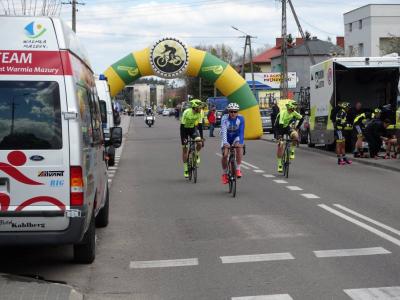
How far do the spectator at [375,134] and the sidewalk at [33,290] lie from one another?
16.1 m

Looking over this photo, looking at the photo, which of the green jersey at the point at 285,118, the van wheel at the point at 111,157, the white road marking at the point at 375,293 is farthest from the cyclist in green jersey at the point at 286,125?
the white road marking at the point at 375,293

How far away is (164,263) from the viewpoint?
7461 mm

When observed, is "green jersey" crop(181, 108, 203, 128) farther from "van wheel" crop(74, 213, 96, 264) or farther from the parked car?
the parked car

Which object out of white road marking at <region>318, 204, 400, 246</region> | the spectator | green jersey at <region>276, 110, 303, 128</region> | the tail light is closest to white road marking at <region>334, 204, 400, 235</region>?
white road marking at <region>318, 204, 400, 246</region>

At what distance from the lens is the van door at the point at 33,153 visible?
6.33m

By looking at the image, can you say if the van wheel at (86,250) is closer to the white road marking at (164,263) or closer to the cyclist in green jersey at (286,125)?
the white road marking at (164,263)

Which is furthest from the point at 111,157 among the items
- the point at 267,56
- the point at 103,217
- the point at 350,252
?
the point at 267,56

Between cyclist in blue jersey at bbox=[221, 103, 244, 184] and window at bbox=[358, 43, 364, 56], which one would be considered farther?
window at bbox=[358, 43, 364, 56]

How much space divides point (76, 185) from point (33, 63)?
1.15 meters

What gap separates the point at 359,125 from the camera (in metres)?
21.2

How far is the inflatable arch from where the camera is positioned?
32781mm

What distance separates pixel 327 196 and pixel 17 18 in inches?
305

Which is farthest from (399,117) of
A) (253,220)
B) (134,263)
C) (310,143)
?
(134,263)

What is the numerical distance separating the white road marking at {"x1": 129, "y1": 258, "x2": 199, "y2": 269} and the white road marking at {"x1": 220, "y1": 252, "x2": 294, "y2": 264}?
333 millimetres
